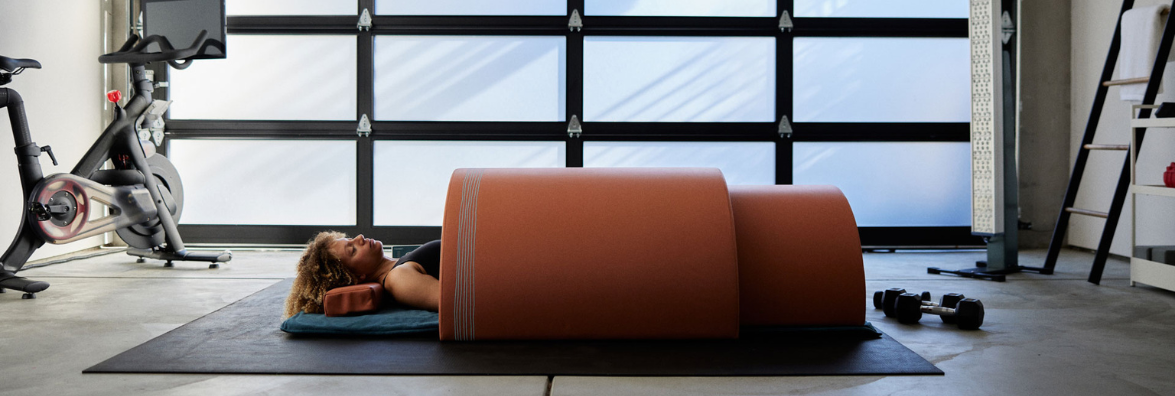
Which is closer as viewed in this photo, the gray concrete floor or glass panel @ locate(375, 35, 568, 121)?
the gray concrete floor

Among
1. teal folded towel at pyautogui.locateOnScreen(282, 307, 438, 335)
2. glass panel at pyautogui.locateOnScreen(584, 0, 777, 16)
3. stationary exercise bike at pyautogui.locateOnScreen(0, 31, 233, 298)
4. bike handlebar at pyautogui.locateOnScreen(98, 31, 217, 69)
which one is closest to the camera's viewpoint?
teal folded towel at pyautogui.locateOnScreen(282, 307, 438, 335)

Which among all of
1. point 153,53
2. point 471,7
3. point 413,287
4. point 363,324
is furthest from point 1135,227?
point 153,53

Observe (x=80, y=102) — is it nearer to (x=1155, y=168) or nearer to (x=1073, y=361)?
(x=1073, y=361)

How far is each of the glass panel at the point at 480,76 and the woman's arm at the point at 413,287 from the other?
2.58 metres

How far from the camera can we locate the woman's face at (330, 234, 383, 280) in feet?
8.11

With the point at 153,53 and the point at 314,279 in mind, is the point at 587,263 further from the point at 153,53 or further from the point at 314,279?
the point at 153,53

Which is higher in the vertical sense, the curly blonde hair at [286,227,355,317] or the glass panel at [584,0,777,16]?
the glass panel at [584,0,777,16]

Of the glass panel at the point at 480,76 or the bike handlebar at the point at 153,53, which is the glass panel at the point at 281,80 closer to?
the glass panel at the point at 480,76

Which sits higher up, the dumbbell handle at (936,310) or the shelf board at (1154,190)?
the shelf board at (1154,190)

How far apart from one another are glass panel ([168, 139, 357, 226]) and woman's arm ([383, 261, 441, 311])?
266 cm

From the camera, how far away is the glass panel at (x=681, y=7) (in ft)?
16.1

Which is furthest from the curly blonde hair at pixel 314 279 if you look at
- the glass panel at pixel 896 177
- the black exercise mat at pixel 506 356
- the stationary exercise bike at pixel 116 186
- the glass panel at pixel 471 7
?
the glass panel at pixel 896 177

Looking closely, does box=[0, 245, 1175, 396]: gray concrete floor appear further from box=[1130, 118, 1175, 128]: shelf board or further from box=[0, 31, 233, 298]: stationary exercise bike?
box=[1130, 118, 1175, 128]: shelf board

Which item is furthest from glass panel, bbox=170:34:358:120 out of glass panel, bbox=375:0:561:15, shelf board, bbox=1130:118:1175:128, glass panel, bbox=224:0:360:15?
shelf board, bbox=1130:118:1175:128
